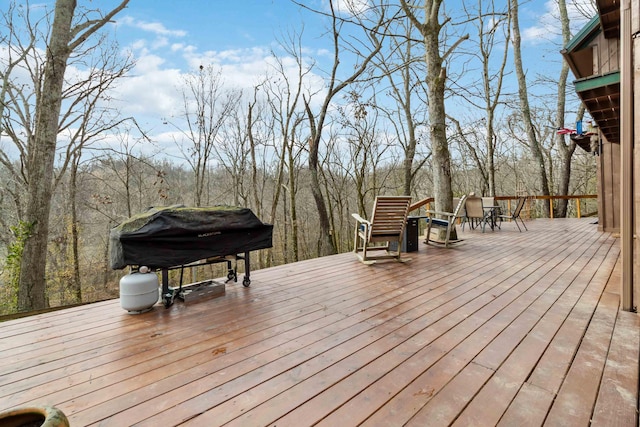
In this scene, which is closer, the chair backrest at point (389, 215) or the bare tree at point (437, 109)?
the chair backrest at point (389, 215)

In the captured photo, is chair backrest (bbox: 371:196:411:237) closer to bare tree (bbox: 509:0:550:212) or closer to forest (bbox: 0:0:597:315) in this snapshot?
forest (bbox: 0:0:597:315)

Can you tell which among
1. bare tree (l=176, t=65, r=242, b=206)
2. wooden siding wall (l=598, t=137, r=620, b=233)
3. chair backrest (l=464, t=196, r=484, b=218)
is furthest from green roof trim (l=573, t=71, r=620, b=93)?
bare tree (l=176, t=65, r=242, b=206)

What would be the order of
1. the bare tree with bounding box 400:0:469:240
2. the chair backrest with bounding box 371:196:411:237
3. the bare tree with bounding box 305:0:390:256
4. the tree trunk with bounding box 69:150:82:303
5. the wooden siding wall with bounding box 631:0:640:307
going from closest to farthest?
1. the wooden siding wall with bounding box 631:0:640:307
2. the chair backrest with bounding box 371:196:411:237
3. the bare tree with bounding box 400:0:469:240
4. the bare tree with bounding box 305:0:390:256
5. the tree trunk with bounding box 69:150:82:303

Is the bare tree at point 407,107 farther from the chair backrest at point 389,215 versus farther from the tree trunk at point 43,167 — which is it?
the tree trunk at point 43,167

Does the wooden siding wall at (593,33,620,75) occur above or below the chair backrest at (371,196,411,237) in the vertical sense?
above

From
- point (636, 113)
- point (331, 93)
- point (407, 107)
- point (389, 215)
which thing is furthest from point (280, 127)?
point (636, 113)

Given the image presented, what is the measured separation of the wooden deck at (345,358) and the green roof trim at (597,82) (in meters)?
2.18

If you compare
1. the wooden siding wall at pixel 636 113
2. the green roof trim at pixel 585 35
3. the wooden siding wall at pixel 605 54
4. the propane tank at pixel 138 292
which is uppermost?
the green roof trim at pixel 585 35

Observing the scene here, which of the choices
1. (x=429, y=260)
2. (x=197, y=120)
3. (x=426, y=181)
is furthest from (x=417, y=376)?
(x=426, y=181)

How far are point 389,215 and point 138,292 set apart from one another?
3.19m

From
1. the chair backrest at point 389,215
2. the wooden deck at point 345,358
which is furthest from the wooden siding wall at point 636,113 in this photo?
the chair backrest at point 389,215

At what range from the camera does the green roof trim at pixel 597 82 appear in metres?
3.25

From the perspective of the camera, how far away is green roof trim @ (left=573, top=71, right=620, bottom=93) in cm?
325

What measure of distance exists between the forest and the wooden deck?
3.93 metres
